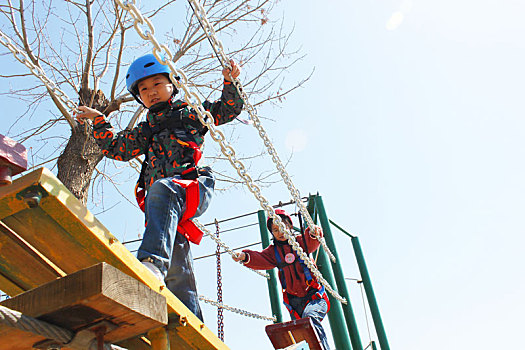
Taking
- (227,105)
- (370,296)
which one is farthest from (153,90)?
(370,296)

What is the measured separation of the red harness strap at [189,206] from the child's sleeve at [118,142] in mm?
584

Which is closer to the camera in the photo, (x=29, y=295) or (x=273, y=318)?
(x=29, y=295)

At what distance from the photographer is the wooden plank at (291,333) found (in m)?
2.95

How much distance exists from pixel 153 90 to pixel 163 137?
0.98ft

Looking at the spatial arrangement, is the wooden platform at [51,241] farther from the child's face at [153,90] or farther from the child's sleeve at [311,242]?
the child's sleeve at [311,242]

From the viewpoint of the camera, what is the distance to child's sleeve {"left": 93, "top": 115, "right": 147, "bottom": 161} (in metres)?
2.47

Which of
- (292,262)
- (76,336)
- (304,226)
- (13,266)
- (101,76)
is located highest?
(101,76)

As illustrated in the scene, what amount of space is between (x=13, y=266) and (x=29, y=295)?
44 centimetres

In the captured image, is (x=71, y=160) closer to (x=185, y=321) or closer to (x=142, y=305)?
(x=185, y=321)

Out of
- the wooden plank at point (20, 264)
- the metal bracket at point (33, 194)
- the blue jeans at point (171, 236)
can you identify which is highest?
the blue jeans at point (171, 236)

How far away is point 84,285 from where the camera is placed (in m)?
0.94

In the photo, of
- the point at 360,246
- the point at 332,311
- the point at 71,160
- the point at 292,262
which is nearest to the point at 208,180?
the point at 71,160

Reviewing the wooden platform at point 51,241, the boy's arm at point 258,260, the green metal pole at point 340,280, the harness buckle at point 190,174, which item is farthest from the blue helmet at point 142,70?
the green metal pole at point 340,280

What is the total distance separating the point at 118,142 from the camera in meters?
2.48
